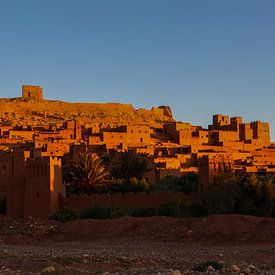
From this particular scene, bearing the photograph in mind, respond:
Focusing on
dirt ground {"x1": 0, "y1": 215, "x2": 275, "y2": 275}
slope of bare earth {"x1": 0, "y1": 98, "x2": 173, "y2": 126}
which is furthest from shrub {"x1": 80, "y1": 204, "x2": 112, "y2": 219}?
slope of bare earth {"x1": 0, "y1": 98, "x2": 173, "y2": 126}

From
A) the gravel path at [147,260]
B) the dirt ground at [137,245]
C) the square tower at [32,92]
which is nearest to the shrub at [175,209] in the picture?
the dirt ground at [137,245]

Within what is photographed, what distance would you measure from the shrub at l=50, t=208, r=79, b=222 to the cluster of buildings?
16.5 inches

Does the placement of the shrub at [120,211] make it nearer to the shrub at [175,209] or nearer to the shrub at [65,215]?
the shrub at [175,209]

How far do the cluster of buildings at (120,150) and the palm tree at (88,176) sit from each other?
70.8 inches

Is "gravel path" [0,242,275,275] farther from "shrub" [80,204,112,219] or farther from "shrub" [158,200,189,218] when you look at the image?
"shrub" [80,204,112,219]

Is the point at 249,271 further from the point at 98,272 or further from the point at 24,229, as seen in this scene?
the point at 24,229

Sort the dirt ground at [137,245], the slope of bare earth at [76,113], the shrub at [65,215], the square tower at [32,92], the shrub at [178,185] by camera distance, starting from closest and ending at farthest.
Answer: the dirt ground at [137,245] → the shrub at [65,215] → the shrub at [178,185] → the slope of bare earth at [76,113] → the square tower at [32,92]

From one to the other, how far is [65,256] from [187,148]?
39.3 m

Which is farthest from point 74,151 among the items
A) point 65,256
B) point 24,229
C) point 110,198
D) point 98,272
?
point 98,272

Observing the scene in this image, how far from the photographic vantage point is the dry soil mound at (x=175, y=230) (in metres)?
20.6

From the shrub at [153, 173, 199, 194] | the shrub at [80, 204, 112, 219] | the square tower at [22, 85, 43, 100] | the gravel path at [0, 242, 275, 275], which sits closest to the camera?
the gravel path at [0, 242, 275, 275]

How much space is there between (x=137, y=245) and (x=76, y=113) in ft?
232

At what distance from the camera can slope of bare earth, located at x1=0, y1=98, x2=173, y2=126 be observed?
267ft

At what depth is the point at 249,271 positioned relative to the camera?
12.5 meters
